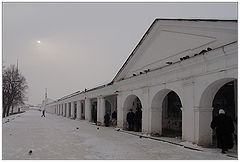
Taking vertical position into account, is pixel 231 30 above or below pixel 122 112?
above

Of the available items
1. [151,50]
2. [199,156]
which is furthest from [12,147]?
[151,50]

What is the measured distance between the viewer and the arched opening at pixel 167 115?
13.2 meters

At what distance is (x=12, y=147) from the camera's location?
9.33 meters

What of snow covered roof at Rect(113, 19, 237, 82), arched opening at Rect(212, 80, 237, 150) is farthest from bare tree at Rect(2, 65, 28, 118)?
arched opening at Rect(212, 80, 237, 150)

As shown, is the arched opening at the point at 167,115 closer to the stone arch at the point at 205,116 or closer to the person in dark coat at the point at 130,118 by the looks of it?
the person in dark coat at the point at 130,118

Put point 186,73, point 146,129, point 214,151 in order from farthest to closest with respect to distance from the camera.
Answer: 1. point 146,129
2. point 186,73
3. point 214,151

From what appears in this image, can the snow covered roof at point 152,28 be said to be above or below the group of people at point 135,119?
above

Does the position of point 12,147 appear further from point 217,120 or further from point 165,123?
point 165,123

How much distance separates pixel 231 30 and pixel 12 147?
853 cm

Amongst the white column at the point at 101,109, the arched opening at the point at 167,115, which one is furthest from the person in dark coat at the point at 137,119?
the white column at the point at 101,109

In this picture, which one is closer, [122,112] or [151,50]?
[151,50]

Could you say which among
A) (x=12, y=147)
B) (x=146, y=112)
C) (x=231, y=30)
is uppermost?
(x=231, y=30)

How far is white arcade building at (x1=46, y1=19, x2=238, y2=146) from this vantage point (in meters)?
9.06

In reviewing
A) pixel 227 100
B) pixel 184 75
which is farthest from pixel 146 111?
pixel 227 100
